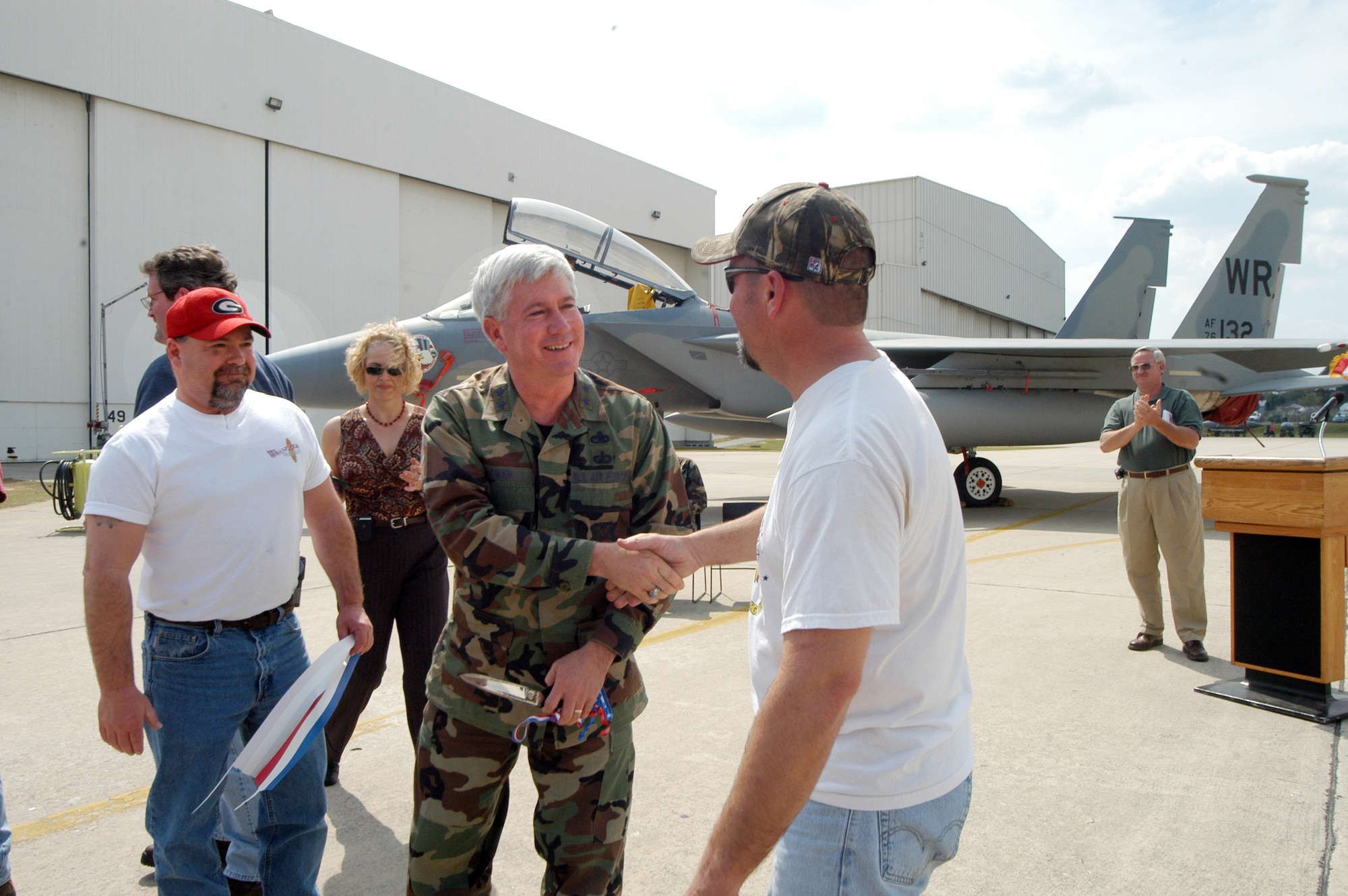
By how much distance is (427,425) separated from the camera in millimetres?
2006

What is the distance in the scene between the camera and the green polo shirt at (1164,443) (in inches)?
198

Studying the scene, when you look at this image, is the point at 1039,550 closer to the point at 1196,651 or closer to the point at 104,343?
the point at 1196,651

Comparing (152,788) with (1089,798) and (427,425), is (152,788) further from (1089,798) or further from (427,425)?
(1089,798)

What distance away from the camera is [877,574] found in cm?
112

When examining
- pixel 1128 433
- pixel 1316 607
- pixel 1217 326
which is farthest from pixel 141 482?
pixel 1217 326

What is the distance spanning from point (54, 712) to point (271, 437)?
9.18 feet

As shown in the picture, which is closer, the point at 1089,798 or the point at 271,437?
the point at 271,437

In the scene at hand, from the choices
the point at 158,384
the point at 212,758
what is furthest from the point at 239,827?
the point at 158,384

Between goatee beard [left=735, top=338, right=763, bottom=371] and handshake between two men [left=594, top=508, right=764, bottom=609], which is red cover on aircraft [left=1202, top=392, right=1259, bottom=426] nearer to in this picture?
handshake between two men [left=594, top=508, right=764, bottom=609]

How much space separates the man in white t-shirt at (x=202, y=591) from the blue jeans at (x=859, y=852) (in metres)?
1.49

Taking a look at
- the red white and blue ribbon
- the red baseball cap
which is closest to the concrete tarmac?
the red white and blue ribbon

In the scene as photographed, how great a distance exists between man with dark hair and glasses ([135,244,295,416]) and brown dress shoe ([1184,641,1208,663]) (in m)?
5.05

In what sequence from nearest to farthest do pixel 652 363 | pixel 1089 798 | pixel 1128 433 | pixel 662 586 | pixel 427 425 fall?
pixel 662 586, pixel 427 425, pixel 1089 798, pixel 1128 433, pixel 652 363

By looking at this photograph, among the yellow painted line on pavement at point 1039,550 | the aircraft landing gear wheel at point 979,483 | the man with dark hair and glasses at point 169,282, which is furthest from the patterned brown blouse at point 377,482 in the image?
the aircraft landing gear wheel at point 979,483
